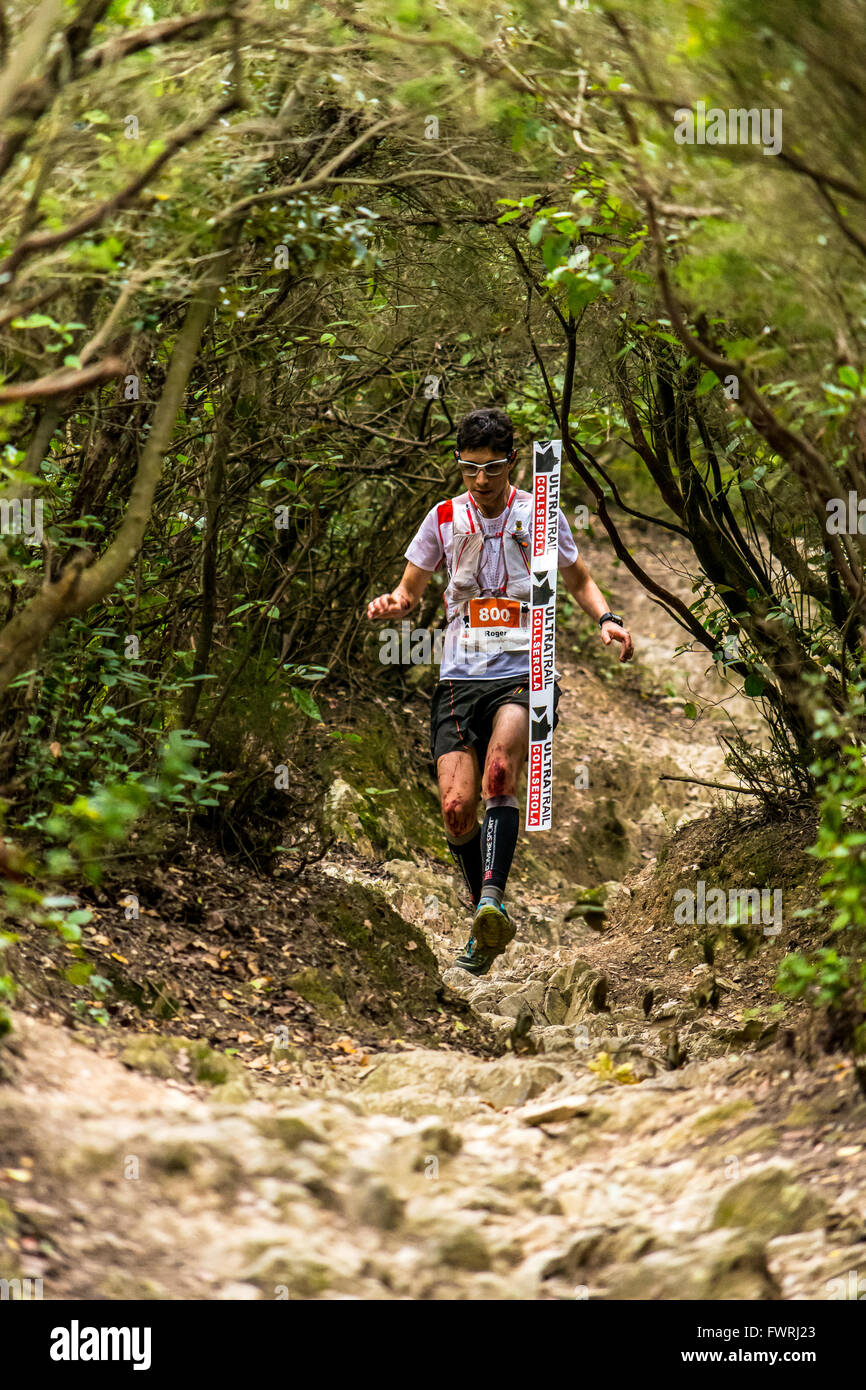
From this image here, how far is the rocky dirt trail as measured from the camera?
7.91 ft

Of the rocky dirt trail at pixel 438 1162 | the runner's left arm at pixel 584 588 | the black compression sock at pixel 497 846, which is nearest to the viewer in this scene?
the rocky dirt trail at pixel 438 1162

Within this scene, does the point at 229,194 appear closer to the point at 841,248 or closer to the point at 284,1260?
the point at 841,248

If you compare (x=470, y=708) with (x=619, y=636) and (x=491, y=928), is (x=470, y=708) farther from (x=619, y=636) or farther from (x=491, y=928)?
(x=491, y=928)

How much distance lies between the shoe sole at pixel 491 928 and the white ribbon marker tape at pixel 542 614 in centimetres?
40

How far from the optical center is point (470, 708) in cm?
475

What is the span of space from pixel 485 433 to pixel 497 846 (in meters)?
1.49

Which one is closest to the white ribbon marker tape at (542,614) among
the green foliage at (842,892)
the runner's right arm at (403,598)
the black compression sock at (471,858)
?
the black compression sock at (471,858)

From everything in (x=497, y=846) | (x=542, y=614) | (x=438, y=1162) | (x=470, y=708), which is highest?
(x=542, y=614)

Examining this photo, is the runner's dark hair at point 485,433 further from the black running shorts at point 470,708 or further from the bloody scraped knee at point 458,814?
the bloody scraped knee at point 458,814

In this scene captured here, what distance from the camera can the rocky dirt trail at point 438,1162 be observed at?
2410 mm

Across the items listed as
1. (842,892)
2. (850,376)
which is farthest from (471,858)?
(850,376)

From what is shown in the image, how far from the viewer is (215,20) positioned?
3.19 metres

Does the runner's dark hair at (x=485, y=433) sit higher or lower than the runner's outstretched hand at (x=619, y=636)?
higher

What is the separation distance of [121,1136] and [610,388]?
13.1 ft
